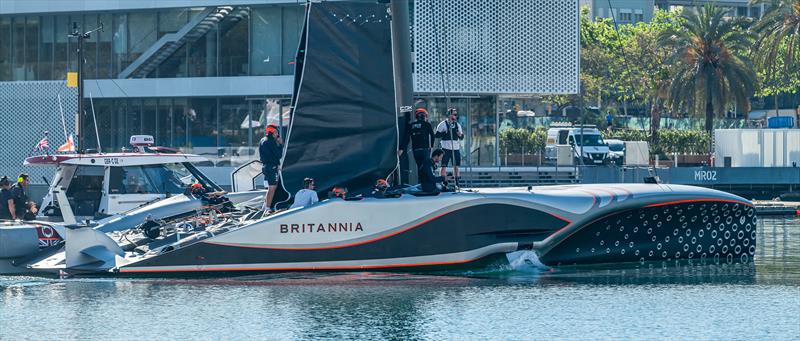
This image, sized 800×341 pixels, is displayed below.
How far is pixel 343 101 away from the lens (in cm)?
2142

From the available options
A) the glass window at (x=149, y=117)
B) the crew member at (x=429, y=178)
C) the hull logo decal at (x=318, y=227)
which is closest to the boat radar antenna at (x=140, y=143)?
the hull logo decal at (x=318, y=227)

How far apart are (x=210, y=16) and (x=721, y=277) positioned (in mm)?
32833

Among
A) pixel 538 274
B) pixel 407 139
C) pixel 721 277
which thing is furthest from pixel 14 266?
pixel 721 277

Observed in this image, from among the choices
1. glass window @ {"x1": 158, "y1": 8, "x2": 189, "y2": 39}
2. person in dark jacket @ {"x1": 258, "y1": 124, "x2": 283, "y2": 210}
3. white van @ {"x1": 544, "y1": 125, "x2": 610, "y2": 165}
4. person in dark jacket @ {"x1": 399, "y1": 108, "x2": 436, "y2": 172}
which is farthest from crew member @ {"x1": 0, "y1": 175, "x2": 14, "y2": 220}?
white van @ {"x1": 544, "y1": 125, "x2": 610, "y2": 165}

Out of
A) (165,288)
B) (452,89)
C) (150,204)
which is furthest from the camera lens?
(452,89)

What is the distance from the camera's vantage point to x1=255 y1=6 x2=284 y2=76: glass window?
49.6 meters

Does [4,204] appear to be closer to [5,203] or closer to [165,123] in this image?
[5,203]

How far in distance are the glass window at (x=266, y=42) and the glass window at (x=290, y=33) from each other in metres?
0.19

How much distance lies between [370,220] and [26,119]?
35067 millimetres

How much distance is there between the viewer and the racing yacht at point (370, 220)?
20.3 metres

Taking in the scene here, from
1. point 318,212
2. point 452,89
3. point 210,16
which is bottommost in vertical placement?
point 318,212

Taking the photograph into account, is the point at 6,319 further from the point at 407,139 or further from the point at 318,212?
the point at 407,139

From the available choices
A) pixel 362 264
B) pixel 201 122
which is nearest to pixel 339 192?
pixel 362 264

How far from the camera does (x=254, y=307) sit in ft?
59.4
